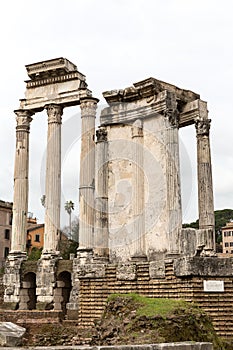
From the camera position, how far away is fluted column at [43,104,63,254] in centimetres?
2620

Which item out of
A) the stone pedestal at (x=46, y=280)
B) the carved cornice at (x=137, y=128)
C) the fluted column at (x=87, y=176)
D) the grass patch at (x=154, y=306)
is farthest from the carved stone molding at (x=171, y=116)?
the stone pedestal at (x=46, y=280)

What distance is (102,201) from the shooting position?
52.9 ft

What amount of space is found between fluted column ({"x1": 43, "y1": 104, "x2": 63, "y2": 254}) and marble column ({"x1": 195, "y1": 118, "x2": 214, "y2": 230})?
10.2 metres

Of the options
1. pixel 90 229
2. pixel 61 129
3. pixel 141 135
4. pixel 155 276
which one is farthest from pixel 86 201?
pixel 155 276

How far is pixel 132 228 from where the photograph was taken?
15.2m

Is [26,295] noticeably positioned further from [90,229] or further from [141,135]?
[141,135]

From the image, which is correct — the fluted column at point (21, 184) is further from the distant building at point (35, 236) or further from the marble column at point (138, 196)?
the distant building at point (35, 236)

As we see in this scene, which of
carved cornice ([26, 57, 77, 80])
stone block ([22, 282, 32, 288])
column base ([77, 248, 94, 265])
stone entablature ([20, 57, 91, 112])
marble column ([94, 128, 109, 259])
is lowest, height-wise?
stone block ([22, 282, 32, 288])

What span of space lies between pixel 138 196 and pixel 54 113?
539 inches

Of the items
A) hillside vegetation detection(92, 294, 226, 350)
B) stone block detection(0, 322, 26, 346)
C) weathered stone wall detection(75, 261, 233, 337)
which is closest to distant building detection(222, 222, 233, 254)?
weathered stone wall detection(75, 261, 233, 337)

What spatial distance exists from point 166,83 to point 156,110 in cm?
131

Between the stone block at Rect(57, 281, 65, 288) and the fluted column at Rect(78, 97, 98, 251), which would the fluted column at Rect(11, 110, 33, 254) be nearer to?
the stone block at Rect(57, 281, 65, 288)

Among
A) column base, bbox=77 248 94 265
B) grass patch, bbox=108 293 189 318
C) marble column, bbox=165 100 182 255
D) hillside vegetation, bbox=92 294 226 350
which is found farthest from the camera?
column base, bbox=77 248 94 265

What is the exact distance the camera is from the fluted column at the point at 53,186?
A: 2620cm
